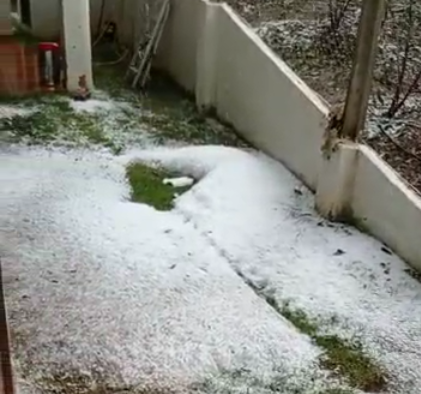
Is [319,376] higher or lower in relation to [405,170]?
lower

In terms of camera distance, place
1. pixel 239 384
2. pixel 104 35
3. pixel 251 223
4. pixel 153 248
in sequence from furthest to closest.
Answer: pixel 104 35 → pixel 251 223 → pixel 153 248 → pixel 239 384

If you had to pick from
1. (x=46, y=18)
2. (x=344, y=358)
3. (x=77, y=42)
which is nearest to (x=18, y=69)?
(x=77, y=42)

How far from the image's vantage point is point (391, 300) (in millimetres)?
3381

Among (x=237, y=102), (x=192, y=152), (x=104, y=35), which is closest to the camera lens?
(x=192, y=152)

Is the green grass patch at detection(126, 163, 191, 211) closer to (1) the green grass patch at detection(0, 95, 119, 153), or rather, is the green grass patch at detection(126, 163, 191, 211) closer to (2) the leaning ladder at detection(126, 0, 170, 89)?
(1) the green grass patch at detection(0, 95, 119, 153)

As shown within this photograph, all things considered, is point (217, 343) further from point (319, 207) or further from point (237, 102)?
point (237, 102)

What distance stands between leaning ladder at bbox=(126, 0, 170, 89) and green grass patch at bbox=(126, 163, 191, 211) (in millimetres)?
1960

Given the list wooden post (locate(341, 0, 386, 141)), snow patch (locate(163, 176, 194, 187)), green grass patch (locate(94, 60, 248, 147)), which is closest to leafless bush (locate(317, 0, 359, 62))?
green grass patch (locate(94, 60, 248, 147))

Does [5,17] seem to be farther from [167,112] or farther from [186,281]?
[186,281]

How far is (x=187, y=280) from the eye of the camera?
11.4 ft

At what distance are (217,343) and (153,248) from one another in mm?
789

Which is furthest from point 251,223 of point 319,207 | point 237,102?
point 237,102

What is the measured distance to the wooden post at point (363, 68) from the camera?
146 inches

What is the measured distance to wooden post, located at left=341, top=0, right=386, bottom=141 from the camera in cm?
370
